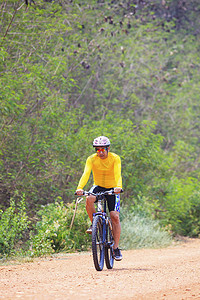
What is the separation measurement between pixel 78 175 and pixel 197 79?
16537 millimetres

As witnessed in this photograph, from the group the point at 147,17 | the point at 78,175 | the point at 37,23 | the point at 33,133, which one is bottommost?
the point at 78,175

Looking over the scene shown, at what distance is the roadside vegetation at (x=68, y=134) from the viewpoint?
1302cm

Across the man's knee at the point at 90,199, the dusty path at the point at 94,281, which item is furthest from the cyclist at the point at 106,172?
the dusty path at the point at 94,281

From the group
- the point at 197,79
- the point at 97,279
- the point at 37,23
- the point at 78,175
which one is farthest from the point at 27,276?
the point at 197,79

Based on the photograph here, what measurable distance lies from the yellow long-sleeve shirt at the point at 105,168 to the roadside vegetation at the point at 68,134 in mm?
3132

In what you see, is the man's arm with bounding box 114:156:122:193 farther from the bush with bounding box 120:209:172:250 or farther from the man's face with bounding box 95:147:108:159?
the bush with bounding box 120:209:172:250

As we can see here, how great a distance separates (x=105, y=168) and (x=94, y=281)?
2.23 meters

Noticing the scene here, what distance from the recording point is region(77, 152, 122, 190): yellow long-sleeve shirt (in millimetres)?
8562

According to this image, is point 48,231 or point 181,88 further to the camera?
point 181,88

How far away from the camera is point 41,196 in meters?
15.3

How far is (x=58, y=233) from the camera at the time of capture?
12.3 m

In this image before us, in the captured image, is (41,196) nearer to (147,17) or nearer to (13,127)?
(13,127)

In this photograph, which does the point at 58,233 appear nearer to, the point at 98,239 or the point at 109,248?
the point at 109,248

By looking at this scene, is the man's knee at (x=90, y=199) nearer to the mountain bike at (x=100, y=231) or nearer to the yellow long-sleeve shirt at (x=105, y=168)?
the mountain bike at (x=100, y=231)
